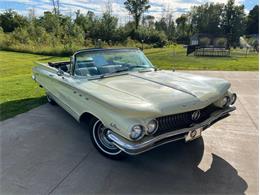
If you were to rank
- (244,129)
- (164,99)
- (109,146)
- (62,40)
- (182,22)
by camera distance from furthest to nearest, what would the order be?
(182,22), (62,40), (244,129), (109,146), (164,99)

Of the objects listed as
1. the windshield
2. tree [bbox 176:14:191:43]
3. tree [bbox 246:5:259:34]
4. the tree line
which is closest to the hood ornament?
the windshield

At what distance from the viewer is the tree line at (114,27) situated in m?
24.0

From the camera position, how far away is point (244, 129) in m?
4.16

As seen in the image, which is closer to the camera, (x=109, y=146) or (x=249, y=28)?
(x=109, y=146)

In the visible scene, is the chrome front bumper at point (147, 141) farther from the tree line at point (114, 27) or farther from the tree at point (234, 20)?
the tree at point (234, 20)

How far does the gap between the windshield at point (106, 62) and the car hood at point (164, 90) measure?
26 cm

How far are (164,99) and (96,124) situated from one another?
3.44 ft

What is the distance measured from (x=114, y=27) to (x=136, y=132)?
3284 centimetres

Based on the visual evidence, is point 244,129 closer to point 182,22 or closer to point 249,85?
point 249,85

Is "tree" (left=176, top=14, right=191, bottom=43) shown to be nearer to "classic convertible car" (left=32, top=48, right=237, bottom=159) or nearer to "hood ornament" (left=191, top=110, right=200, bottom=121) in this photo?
"classic convertible car" (left=32, top=48, right=237, bottom=159)

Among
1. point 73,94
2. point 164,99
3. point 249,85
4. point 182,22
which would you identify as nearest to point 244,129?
point 164,99

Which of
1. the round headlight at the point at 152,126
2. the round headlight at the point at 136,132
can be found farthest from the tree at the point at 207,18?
the round headlight at the point at 136,132

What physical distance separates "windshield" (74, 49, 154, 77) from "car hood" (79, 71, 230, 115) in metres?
0.26

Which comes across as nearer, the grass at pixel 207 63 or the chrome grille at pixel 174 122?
the chrome grille at pixel 174 122
